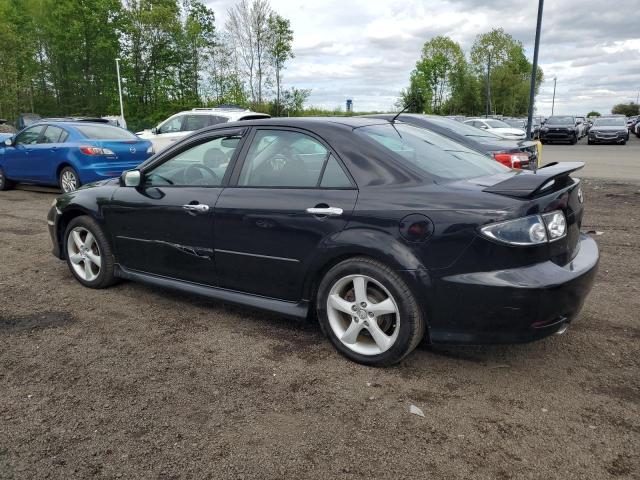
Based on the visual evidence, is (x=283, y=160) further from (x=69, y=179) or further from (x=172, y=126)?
(x=172, y=126)

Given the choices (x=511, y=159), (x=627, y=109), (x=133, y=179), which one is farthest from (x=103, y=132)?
(x=627, y=109)

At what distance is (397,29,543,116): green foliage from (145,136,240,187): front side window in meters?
60.4

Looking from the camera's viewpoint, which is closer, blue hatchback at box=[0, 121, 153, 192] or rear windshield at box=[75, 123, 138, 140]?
blue hatchback at box=[0, 121, 153, 192]

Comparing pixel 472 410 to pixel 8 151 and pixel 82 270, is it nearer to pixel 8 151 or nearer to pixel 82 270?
pixel 82 270

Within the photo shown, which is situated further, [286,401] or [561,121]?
[561,121]

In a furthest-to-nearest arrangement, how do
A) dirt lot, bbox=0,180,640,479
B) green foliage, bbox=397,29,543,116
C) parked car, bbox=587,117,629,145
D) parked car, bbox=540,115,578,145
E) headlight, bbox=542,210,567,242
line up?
1. green foliage, bbox=397,29,543,116
2. parked car, bbox=540,115,578,145
3. parked car, bbox=587,117,629,145
4. headlight, bbox=542,210,567,242
5. dirt lot, bbox=0,180,640,479

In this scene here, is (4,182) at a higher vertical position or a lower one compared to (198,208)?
lower

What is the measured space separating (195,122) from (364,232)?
11.4 metres

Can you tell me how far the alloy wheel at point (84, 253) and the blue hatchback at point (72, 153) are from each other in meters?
5.46

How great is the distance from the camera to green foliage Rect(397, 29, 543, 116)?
65.9m

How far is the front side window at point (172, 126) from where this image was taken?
14084mm

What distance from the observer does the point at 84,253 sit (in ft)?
16.1

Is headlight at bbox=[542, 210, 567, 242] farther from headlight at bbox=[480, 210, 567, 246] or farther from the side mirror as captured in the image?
the side mirror

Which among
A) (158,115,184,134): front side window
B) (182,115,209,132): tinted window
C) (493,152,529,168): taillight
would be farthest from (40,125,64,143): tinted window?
(493,152,529,168): taillight
